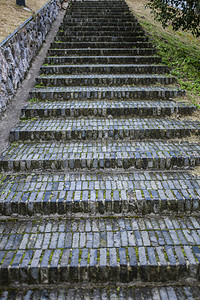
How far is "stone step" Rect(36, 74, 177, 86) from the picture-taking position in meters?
5.30

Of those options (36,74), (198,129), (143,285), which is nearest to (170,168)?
(198,129)

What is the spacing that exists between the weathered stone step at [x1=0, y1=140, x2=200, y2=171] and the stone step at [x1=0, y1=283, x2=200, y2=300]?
1.65m

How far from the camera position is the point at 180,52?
733 centimetres

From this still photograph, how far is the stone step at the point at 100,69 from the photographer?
570cm

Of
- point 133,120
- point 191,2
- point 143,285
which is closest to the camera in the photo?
point 143,285

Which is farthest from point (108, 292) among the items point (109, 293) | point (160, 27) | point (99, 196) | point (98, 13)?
point (160, 27)

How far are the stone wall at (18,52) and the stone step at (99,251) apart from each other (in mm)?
2828

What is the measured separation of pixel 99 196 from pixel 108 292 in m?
1.09

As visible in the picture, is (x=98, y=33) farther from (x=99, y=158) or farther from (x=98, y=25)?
(x=99, y=158)

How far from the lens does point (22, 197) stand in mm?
2943

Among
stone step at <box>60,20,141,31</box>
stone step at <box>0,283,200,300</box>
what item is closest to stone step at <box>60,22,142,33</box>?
stone step at <box>60,20,141,31</box>

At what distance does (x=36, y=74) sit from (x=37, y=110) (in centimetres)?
191

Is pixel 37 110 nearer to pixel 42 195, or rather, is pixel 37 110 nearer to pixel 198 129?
pixel 42 195

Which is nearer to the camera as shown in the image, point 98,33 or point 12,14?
point 12,14
